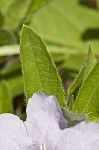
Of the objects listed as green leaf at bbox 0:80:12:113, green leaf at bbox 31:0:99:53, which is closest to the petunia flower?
green leaf at bbox 0:80:12:113

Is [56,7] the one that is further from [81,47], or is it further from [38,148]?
[38,148]

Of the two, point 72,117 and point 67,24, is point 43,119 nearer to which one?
point 72,117

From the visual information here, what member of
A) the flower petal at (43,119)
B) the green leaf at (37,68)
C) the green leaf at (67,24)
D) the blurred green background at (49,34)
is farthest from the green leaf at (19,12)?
the flower petal at (43,119)

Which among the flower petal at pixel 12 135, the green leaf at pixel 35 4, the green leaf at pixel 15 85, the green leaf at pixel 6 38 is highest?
the flower petal at pixel 12 135

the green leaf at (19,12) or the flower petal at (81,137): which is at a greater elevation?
the flower petal at (81,137)

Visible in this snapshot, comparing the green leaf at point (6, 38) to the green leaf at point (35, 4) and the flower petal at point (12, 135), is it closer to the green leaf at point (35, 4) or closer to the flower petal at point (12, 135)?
the green leaf at point (35, 4)

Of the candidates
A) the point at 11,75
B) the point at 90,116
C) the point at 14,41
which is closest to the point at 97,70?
the point at 90,116

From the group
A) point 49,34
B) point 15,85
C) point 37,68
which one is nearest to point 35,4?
point 15,85
